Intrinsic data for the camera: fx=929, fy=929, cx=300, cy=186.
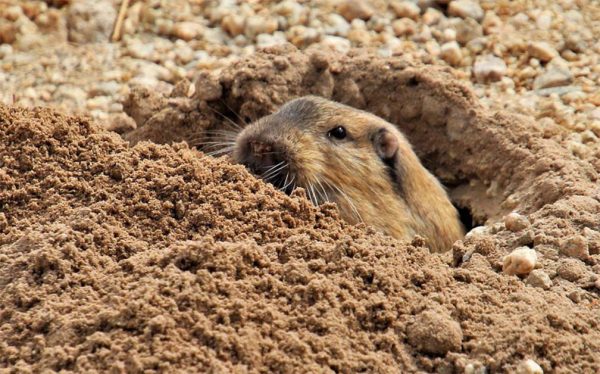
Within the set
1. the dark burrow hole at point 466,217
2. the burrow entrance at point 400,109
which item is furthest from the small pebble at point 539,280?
the dark burrow hole at point 466,217

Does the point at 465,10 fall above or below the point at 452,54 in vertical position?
above

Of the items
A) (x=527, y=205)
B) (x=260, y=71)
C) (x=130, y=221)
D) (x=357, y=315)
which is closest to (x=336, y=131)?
(x=260, y=71)

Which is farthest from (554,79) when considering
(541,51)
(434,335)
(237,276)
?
(237,276)

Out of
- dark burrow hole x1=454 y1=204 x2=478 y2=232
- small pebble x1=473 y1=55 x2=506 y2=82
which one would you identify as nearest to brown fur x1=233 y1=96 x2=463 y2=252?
dark burrow hole x1=454 y1=204 x2=478 y2=232

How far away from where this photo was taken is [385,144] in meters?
4.84

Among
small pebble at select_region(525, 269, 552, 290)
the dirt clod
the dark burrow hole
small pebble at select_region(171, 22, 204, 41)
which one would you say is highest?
small pebble at select_region(525, 269, 552, 290)

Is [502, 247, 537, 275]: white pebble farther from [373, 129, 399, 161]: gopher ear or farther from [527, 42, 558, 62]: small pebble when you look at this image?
[527, 42, 558, 62]: small pebble

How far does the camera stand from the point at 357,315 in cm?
285

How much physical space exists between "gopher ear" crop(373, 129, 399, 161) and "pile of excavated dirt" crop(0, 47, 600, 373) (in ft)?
2.85

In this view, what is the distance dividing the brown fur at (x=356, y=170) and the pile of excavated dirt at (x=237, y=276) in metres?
0.71

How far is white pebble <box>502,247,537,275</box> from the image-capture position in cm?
329

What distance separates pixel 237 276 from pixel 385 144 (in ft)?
6.89

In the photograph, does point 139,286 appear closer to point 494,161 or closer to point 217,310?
point 217,310

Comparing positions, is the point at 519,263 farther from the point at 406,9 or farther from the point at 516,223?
the point at 406,9
